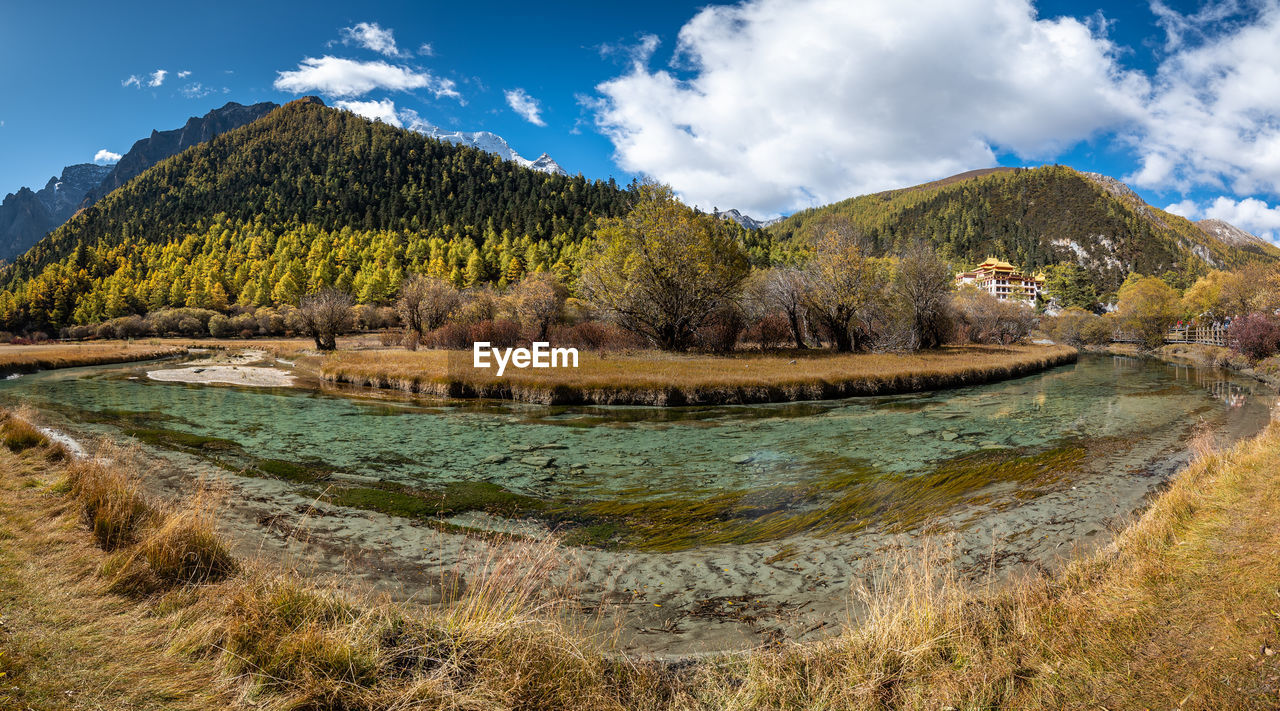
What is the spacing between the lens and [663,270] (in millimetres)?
38906

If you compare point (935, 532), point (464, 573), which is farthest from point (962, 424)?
point (464, 573)

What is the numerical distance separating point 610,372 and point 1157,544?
2269 cm

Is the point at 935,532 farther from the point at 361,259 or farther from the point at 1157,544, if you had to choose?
the point at 361,259

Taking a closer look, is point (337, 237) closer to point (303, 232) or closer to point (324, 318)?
point (303, 232)

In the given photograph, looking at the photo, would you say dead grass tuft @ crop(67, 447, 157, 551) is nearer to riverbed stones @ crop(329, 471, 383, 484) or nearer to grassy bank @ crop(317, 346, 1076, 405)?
riverbed stones @ crop(329, 471, 383, 484)

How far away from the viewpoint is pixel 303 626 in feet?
15.0

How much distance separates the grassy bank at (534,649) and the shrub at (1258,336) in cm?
4964

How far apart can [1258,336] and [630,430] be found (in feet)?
163

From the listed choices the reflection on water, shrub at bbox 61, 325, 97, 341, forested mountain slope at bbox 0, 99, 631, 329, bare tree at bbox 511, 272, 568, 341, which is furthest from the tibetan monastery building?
shrub at bbox 61, 325, 97, 341

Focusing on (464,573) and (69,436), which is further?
(69,436)

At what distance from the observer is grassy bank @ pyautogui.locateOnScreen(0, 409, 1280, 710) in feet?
12.9

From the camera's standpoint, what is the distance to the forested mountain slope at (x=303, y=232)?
105m

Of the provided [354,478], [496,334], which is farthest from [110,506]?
[496,334]

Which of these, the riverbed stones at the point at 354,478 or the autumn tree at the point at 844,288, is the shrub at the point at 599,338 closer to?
the autumn tree at the point at 844,288
